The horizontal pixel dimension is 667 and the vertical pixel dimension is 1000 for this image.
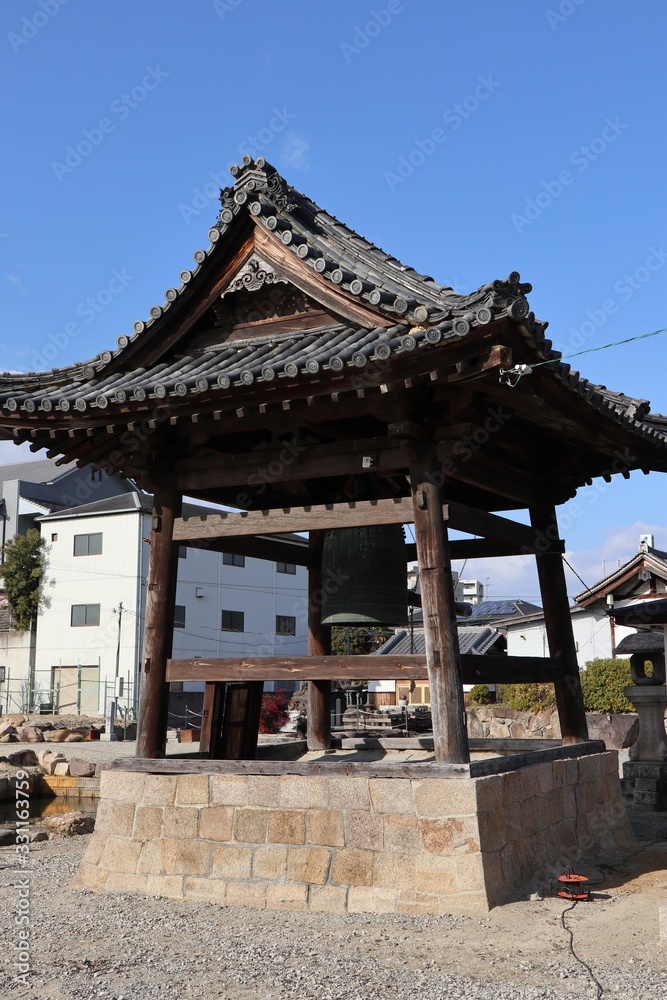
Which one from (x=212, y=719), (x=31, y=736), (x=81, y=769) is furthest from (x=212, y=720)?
(x=31, y=736)

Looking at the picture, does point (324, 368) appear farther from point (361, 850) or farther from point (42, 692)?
point (42, 692)

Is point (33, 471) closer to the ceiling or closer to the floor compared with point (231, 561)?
closer to the ceiling

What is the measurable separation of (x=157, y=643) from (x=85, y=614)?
113 feet

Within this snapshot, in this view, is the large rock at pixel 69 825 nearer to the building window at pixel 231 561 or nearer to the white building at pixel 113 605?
the white building at pixel 113 605

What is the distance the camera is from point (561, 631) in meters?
10.6

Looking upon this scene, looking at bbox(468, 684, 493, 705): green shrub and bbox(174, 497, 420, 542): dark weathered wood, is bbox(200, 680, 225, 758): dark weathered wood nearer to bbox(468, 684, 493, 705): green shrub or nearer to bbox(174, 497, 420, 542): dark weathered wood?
bbox(174, 497, 420, 542): dark weathered wood

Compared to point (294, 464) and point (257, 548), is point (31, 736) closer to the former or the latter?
point (257, 548)

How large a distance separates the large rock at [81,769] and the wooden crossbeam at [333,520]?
635 inches

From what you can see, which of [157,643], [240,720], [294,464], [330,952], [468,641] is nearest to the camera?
[330,952]

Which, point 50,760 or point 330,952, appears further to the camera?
point 50,760

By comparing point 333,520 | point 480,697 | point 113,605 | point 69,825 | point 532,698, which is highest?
point 113,605

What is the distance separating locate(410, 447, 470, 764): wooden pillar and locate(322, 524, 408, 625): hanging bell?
1202 millimetres

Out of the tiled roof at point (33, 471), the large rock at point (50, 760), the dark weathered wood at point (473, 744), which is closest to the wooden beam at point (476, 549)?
the dark weathered wood at point (473, 744)

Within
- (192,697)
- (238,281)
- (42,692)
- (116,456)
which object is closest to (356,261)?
(238,281)
